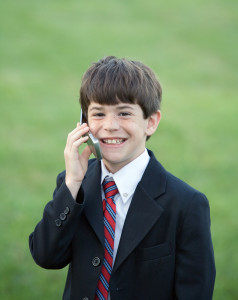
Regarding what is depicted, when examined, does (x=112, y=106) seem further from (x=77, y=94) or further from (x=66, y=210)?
(x=77, y=94)

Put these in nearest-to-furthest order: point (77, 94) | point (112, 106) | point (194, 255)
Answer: point (194, 255) < point (112, 106) < point (77, 94)

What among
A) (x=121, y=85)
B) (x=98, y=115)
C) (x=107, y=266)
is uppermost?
(x=121, y=85)

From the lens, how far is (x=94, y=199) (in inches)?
93.0

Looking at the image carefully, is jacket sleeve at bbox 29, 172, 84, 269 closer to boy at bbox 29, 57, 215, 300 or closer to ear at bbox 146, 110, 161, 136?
boy at bbox 29, 57, 215, 300

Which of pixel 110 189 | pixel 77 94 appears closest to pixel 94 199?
pixel 110 189

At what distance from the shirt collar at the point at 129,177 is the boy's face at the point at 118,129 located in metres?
0.04

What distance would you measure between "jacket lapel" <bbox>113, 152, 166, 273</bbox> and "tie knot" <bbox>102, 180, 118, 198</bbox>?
0.12m

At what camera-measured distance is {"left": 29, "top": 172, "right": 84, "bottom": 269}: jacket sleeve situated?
2.25 metres

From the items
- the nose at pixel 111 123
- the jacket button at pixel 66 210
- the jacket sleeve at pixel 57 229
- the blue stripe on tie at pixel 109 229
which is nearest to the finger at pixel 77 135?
the nose at pixel 111 123

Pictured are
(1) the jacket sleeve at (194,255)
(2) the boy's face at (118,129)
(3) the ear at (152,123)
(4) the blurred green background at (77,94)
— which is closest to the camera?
(1) the jacket sleeve at (194,255)

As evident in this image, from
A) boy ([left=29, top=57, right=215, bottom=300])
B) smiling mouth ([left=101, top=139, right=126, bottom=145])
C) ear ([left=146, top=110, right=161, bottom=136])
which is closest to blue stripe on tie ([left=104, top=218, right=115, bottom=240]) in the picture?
boy ([left=29, top=57, right=215, bottom=300])

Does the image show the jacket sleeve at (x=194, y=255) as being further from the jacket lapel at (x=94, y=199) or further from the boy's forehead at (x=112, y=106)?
the boy's forehead at (x=112, y=106)

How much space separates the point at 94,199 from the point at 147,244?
355mm

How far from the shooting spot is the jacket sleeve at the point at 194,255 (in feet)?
7.22
